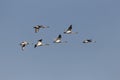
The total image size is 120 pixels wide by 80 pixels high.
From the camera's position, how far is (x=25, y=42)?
393 ft

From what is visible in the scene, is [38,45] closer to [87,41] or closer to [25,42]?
[25,42]

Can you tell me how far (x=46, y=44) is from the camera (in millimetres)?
119062

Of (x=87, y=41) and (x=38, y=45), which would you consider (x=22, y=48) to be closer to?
(x=38, y=45)

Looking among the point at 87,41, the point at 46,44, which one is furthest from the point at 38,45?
the point at 87,41

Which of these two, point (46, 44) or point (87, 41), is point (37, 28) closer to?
point (46, 44)

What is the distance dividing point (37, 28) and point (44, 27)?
2163 millimetres

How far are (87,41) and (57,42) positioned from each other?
10.5m

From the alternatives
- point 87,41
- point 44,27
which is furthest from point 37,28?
point 87,41

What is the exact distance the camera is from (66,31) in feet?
381

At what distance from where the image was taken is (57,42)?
Result: 114812 millimetres

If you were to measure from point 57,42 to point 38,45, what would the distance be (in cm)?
486

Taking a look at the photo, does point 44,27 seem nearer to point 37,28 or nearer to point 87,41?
point 37,28

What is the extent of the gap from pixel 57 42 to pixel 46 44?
509 centimetres

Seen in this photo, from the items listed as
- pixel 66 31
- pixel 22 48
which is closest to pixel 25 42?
pixel 22 48
